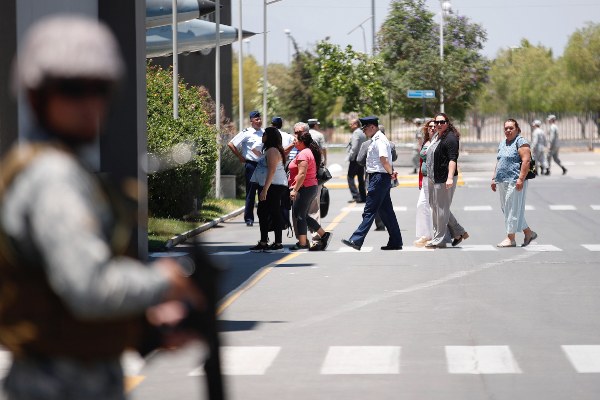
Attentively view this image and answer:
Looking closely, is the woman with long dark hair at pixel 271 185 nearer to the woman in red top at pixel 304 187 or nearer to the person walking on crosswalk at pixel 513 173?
the woman in red top at pixel 304 187

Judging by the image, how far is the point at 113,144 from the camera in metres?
16.7

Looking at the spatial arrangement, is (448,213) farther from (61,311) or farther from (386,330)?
(61,311)

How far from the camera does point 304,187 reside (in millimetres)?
18672

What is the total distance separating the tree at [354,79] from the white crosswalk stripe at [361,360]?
4630 centimetres

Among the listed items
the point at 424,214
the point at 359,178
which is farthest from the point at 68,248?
the point at 359,178

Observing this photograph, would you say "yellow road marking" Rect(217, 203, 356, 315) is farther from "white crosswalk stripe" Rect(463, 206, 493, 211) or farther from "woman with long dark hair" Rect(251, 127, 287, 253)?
"white crosswalk stripe" Rect(463, 206, 493, 211)

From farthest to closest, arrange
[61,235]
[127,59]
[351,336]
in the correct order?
[127,59] < [351,336] < [61,235]

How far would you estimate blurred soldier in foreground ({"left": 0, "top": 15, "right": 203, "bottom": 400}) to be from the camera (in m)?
2.99

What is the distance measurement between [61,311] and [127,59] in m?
13.5

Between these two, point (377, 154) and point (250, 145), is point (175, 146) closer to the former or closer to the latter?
point (250, 145)

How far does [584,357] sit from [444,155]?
8988mm

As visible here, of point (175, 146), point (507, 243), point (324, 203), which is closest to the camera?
point (507, 243)

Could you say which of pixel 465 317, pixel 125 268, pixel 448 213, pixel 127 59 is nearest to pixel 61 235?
pixel 125 268

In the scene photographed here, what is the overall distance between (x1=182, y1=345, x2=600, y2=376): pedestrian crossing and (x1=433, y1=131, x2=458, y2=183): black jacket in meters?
8.41
